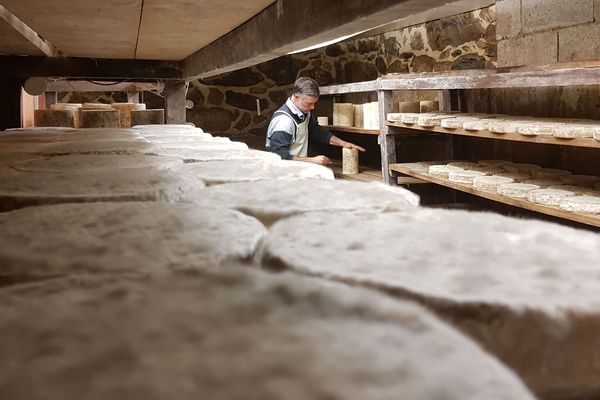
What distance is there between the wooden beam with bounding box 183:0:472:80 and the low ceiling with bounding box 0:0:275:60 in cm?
5

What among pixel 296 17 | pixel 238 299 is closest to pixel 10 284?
pixel 238 299

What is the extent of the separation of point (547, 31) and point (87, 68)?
9.92ft

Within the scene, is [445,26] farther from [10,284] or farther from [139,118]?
[10,284]

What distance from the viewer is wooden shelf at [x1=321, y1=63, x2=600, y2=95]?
8.64 ft

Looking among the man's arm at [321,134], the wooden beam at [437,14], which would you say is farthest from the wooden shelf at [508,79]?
the man's arm at [321,134]

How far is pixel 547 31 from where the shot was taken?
3.89 meters

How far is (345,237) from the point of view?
0.70 metres

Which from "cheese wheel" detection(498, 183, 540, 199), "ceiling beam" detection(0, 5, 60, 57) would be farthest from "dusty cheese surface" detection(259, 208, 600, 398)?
"cheese wheel" detection(498, 183, 540, 199)

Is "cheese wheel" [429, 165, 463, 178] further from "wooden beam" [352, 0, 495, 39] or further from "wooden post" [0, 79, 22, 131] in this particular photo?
"wooden post" [0, 79, 22, 131]

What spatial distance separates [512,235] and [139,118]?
3973 mm

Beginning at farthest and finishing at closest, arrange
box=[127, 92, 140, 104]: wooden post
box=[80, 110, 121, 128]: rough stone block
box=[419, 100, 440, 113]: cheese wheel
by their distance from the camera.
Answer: box=[127, 92, 140, 104]: wooden post → box=[419, 100, 440, 113]: cheese wheel → box=[80, 110, 121, 128]: rough stone block

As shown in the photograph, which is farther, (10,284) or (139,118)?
(139,118)

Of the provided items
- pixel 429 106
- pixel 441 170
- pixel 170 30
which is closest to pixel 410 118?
pixel 441 170

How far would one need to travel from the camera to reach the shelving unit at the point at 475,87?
2.64 metres
